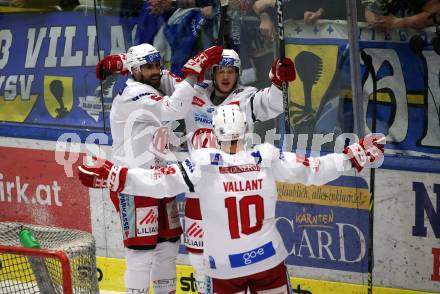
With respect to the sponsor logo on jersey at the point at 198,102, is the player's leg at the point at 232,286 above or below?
below

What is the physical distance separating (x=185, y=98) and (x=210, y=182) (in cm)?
91

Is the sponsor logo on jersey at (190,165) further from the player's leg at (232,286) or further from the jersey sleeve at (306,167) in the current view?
the player's leg at (232,286)

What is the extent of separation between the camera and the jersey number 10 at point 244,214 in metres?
5.01

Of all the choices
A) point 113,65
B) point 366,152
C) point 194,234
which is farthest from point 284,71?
point 113,65

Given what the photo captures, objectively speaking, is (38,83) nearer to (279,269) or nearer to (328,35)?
(328,35)

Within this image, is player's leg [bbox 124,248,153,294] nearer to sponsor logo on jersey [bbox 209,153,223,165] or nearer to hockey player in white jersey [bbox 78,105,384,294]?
hockey player in white jersey [bbox 78,105,384,294]

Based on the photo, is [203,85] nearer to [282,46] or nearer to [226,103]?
[226,103]

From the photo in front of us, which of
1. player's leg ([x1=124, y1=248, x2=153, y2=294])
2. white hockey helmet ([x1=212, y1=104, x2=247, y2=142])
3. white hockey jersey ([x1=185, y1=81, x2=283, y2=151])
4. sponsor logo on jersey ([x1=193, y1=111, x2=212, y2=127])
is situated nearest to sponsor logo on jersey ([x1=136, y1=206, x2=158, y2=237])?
player's leg ([x1=124, y1=248, x2=153, y2=294])

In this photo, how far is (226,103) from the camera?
5.95 meters

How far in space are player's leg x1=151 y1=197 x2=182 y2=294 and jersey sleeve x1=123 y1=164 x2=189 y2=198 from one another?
0.93 meters

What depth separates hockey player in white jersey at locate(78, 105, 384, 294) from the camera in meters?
5.04

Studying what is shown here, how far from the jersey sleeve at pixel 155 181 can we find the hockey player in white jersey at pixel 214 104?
71cm

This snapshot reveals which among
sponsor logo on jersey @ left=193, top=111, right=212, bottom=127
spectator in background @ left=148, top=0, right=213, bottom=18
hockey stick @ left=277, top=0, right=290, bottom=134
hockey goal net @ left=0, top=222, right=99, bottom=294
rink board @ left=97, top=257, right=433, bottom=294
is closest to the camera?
hockey goal net @ left=0, top=222, right=99, bottom=294

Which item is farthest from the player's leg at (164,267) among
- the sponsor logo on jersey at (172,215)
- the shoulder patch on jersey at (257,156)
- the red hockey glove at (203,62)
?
the shoulder patch on jersey at (257,156)
